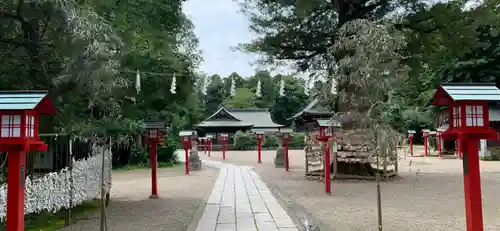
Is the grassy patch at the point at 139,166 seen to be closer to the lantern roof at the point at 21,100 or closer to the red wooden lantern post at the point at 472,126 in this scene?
the lantern roof at the point at 21,100

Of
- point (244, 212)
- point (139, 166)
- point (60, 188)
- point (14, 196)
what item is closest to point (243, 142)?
point (139, 166)

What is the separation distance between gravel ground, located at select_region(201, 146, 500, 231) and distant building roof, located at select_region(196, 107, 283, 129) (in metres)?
35.8

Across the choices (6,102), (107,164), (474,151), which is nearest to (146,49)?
(107,164)

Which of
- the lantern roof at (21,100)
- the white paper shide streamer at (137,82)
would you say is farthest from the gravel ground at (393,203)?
the lantern roof at (21,100)

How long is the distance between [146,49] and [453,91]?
22.6 feet

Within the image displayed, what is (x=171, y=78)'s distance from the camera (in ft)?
34.1

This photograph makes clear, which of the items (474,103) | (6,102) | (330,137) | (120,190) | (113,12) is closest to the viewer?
(6,102)

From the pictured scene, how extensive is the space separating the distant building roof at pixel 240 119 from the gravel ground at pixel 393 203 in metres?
35.8

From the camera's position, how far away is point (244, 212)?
9.47m

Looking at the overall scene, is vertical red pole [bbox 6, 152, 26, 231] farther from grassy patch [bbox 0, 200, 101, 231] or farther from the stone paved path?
the stone paved path

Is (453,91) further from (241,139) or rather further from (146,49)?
(241,139)

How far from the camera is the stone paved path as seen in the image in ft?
26.0

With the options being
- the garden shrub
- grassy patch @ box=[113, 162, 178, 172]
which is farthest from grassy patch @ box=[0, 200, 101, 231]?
the garden shrub

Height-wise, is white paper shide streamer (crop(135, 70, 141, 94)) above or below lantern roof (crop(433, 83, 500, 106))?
above
